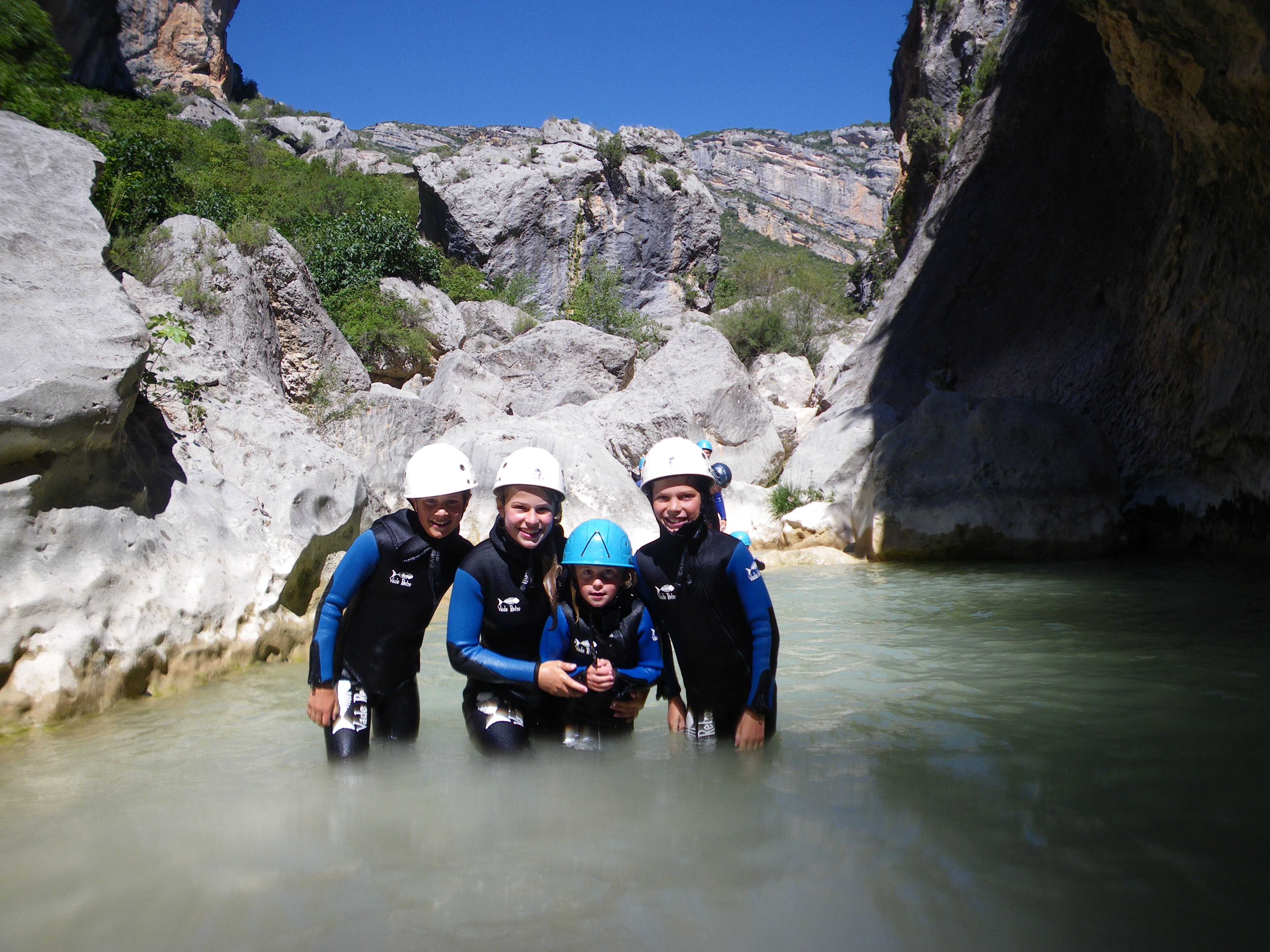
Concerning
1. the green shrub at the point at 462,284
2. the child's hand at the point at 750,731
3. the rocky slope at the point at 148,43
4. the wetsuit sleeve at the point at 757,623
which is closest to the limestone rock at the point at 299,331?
the wetsuit sleeve at the point at 757,623

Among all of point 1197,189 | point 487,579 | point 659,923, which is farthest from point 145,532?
point 1197,189

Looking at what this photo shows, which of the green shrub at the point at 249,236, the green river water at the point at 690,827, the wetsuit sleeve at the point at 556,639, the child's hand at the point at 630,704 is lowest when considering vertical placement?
the green river water at the point at 690,827

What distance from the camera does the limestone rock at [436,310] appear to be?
1894 centimetres

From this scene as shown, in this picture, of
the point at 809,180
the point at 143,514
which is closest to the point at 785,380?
the point at 143,514

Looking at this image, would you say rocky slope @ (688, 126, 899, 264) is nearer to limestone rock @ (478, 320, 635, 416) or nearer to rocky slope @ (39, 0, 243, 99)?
rocky slope @ (39, 0, 243, 99)

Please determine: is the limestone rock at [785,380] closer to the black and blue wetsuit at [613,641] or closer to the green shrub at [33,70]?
the green shrub at [33,70]

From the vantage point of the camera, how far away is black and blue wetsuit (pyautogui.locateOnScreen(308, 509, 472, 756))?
11.5 ft

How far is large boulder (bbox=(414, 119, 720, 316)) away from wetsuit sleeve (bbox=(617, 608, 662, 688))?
91.0ft

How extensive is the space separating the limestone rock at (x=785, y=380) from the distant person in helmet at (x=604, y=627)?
1873cm

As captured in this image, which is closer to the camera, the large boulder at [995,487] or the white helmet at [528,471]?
the white helmet at [528,471]

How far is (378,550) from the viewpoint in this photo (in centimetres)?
353

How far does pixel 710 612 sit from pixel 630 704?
1.59 feet

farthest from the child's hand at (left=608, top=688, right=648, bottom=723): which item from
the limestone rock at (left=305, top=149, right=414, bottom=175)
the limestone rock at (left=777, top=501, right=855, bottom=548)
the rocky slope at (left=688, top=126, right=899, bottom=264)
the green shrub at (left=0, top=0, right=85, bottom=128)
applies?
the rocky slope at (left=688, top=126, right=899, bottom=264)

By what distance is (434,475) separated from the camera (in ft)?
11.3
